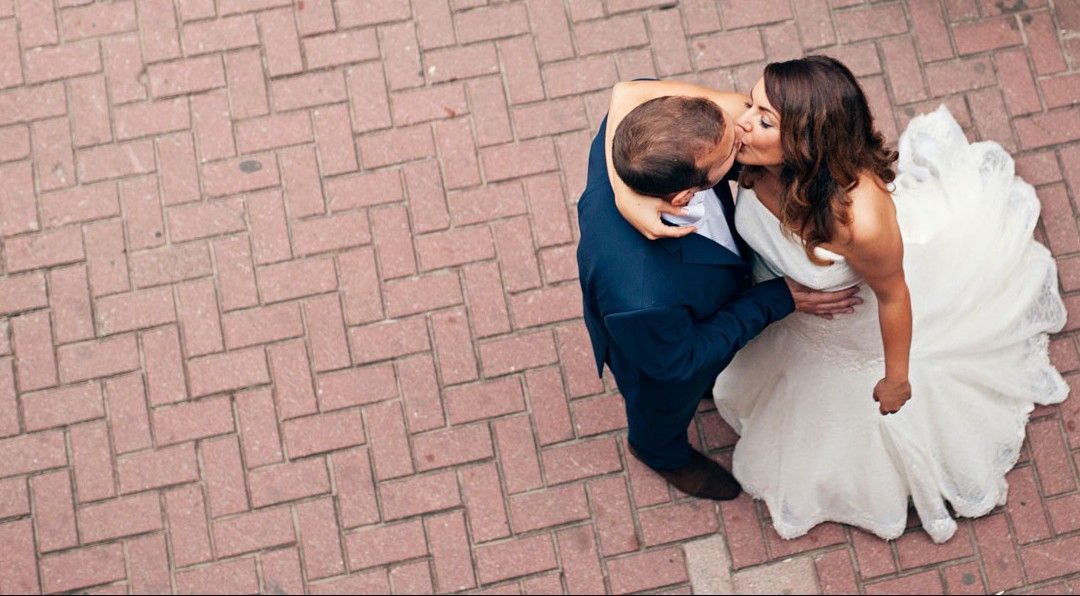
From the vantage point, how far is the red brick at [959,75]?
504 centimetres

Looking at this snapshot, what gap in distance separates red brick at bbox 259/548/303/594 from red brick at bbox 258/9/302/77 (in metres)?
2.24

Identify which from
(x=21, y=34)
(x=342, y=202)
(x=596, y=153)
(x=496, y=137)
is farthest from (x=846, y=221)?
(x=21, y=34)

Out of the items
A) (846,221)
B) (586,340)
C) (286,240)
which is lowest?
(586,340)

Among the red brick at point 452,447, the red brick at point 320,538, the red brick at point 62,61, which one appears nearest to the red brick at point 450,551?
the red brick at point 452,447

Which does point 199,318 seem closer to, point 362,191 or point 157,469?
point 157,469

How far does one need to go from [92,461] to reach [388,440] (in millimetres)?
1290

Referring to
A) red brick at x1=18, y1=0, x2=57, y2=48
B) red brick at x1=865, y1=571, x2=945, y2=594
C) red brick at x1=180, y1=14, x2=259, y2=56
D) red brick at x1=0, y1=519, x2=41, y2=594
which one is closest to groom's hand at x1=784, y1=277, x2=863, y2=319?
red brick at x1=865, y1=571, x2=945, y2=594

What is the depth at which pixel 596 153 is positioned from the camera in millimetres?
3406

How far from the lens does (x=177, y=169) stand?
16.3 ft

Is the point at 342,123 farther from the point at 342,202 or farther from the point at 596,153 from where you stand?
the point at 596,153

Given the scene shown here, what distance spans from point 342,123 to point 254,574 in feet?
6.83

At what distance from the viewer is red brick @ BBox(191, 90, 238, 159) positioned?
496 centimetres

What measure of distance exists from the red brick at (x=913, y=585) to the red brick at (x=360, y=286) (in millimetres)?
2446

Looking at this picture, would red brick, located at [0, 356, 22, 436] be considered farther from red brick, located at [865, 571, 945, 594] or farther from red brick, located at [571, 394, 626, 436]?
red brick, located at [865, 571, 945, 594]
